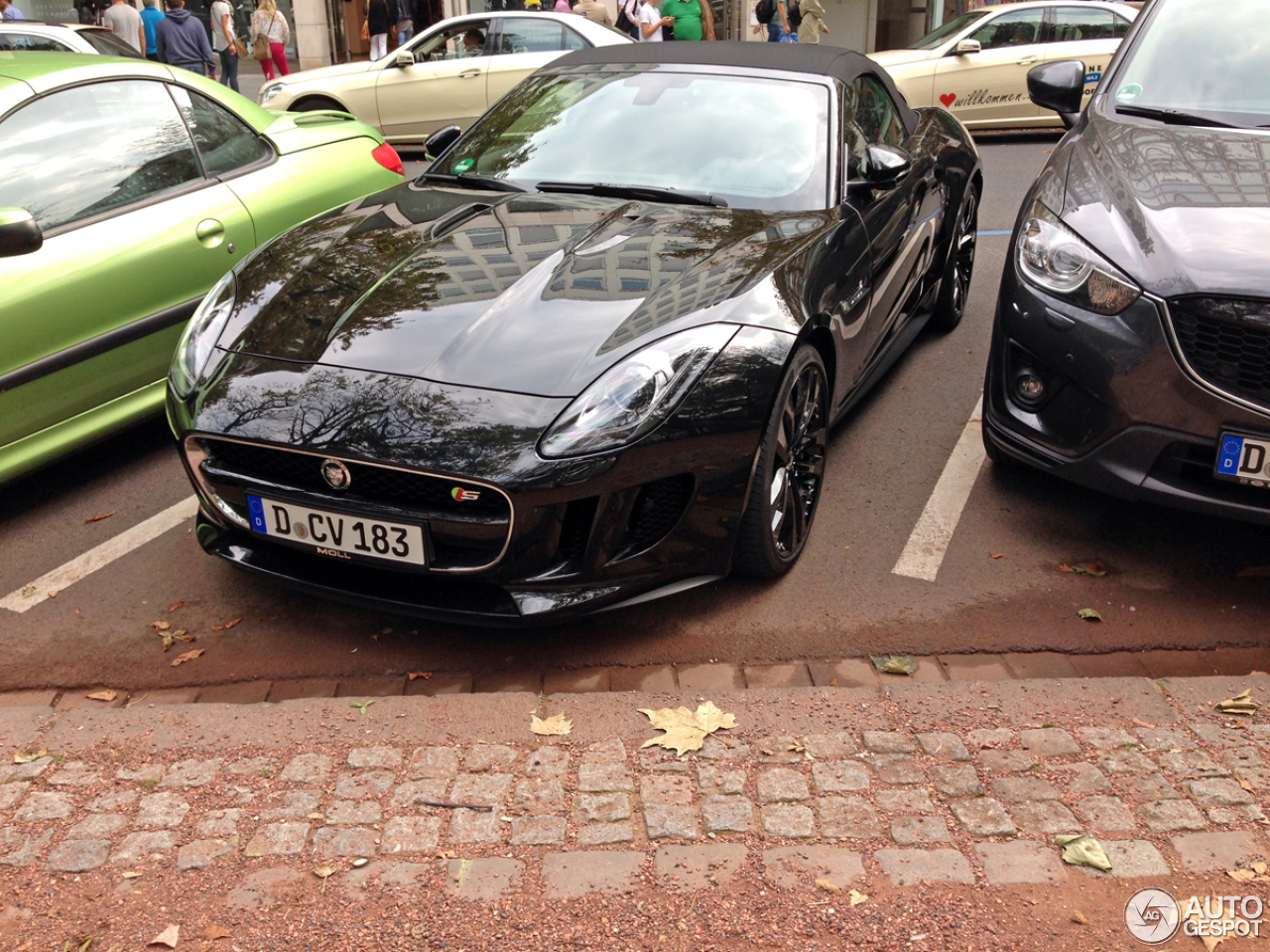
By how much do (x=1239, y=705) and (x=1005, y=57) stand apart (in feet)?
33.2

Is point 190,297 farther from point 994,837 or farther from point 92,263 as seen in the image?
point 994,837

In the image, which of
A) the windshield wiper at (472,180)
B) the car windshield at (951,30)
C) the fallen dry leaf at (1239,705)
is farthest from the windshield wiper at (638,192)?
the car windshield at (951,30)

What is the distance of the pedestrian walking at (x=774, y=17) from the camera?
14719mm

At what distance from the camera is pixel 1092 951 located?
2273 millimetres

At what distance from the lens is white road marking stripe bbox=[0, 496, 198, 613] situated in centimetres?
370

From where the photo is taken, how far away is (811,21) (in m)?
15.4

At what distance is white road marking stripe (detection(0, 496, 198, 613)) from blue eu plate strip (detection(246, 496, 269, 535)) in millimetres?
981

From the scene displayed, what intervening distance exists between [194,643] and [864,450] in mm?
2629

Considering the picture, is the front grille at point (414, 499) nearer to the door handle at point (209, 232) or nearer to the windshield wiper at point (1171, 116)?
the door handle at point (209, 232)

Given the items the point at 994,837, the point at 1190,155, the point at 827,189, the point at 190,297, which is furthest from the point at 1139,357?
the point at 190,297

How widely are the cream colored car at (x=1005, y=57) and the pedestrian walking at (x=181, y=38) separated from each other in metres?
7.12

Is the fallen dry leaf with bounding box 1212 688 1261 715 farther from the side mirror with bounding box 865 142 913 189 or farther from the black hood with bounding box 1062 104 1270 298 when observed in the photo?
the side mirror with bounding box 865 142 913 189

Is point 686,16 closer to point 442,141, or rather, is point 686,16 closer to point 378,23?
point 378,23

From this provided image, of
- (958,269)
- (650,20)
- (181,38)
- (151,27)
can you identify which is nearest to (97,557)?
(958,269)
